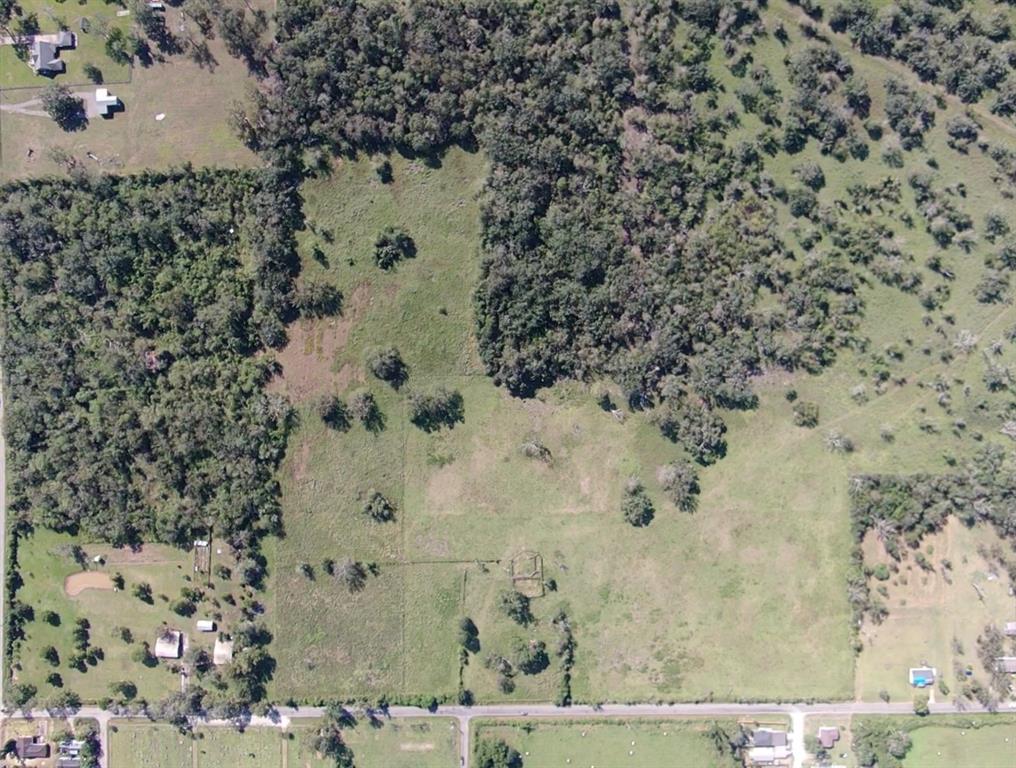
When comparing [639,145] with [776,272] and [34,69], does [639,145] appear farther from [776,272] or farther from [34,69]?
[34,69]

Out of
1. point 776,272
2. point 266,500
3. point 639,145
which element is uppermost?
point 639,145

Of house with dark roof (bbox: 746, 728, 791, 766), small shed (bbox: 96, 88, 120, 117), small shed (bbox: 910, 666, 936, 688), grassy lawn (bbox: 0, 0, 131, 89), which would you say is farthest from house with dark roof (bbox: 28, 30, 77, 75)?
small shed (bbox: 910, 666, 936, 688)

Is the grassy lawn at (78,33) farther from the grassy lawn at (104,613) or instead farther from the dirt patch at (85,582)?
the dirt patch at (85,582)

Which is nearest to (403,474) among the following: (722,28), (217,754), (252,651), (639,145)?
(252,651)

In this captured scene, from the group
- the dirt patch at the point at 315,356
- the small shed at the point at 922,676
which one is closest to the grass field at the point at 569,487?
the dirt patch at the point at 315,356

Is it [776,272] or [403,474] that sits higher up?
[776,272]
